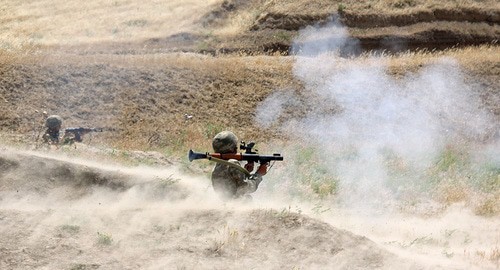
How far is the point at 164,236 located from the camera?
9.90 metres

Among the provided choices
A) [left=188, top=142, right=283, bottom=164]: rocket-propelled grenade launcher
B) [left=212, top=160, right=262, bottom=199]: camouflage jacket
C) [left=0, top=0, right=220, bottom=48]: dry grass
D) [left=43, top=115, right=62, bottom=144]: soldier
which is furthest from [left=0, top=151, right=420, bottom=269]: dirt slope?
[left=0, top=0, right=220, bottom=48]: dry grass

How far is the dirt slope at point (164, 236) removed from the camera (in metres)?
9.18

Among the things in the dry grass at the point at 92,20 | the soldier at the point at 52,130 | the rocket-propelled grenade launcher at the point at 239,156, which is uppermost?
the rocket-propelled grenade launcher at the point at 239,156

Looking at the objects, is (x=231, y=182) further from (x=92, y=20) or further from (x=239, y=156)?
(x=92, y=20)

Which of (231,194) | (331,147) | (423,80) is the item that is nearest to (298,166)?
(331,147)

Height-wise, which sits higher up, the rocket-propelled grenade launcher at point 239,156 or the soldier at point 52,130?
the rocket-propelled grenade launcher at point 239,156

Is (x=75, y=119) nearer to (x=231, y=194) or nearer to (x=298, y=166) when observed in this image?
(x=298, y=166)

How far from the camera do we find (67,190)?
1195 centimetres

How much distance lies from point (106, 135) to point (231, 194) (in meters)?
11.3

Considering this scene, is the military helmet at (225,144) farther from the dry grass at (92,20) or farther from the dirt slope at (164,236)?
the dry grass at (92,20)

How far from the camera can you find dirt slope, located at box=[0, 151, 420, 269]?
918 cm

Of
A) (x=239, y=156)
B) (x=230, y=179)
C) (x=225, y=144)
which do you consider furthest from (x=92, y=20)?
(x=230, y=179)

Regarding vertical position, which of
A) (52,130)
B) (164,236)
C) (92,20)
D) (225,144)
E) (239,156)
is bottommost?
(92,20)

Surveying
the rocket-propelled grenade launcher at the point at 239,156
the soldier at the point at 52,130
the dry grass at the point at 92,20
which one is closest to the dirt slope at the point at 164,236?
the rocket-propelled grenade launcher at the point at 239,156
